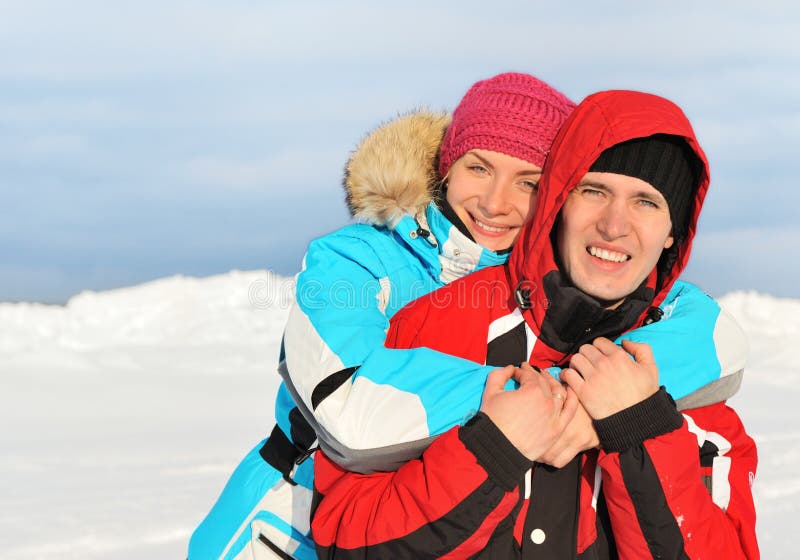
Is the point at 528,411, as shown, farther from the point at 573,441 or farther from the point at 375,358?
the point at 375,358

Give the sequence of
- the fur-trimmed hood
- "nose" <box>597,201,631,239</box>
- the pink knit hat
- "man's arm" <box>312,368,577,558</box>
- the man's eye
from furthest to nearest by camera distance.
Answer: the fur-trimmed hood, the pink knit hat, the man's eye, "nose" <box>597,201,631,239</box>, "man's arm" <box>312,368,577,558</box>

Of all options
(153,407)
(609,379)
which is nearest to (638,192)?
(609,379)

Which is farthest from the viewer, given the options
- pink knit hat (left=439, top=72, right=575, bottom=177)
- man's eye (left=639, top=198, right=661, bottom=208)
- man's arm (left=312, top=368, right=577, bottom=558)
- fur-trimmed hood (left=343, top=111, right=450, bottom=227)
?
fur-trimmed hood (left=343, top=111, right=450, bottom=227)

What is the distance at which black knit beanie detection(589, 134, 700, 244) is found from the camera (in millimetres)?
2373

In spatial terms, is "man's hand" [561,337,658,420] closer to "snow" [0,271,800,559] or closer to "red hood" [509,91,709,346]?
"red hood" [509,91,709,346]

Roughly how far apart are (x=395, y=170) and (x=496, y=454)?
4.75 ft

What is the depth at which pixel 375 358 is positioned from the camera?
222 cm

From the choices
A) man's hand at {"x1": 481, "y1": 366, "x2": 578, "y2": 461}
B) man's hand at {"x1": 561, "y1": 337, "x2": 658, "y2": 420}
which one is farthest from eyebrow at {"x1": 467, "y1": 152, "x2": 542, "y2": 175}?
man's hand at {"x1": 481, "y1": 366, "x2": 578, "y2": 461}

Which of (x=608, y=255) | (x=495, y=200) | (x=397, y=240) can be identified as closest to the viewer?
(x=608, y=255)

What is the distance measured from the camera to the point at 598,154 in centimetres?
234

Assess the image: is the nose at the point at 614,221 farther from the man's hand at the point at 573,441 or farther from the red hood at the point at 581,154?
the man's hand at the point at 573,441

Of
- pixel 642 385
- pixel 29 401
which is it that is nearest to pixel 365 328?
pixel 642 385

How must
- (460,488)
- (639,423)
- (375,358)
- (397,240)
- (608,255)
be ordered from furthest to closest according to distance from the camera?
(397,240)
(608,255)
(375,358)
(639,423)
(460,488)

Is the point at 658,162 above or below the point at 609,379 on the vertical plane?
above
